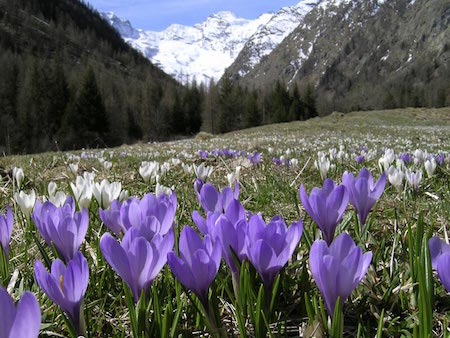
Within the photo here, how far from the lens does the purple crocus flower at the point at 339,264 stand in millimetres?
677

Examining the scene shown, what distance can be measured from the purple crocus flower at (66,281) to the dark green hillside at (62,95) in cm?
3784

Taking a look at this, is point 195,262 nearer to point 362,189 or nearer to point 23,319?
point 23,319

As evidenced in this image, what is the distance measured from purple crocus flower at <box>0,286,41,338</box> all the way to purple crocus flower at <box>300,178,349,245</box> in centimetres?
67

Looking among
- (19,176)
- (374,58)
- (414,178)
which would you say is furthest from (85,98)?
(374,58)

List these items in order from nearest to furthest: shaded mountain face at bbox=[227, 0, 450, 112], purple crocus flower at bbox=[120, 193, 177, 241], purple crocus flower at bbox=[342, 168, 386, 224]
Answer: purple crocus flower at bbox=[120, 193, 177, 241]
purple crocus flower at bbox=[342, 168, 386, 224]
shaded mountain face at bbox=[227, 0, 450, 112]

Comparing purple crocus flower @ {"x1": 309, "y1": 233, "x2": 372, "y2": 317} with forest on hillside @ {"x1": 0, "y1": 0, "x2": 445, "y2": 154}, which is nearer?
purple crocus flower @ {"x1": 309, "y1": 233, "x2": 372, "y2": 317}

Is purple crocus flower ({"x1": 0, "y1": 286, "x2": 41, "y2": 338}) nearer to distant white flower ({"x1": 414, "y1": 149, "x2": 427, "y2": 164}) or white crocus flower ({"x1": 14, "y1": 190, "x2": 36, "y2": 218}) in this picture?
white crocus flower ({"x1": 14, "y1": 190, "x2": 36, "y2": 218})

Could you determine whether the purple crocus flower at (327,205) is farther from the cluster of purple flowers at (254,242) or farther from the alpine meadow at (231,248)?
the cluster of purple flowers at (254,242)

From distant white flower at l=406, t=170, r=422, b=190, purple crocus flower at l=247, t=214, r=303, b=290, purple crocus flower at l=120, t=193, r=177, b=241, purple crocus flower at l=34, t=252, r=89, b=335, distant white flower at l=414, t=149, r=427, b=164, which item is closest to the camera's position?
purple crocus flower at l=34, t=252, r=89, b=335

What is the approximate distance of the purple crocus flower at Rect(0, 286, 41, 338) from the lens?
0.45 m

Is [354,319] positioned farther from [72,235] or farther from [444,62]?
[444,62]

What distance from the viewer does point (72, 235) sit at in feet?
3.10

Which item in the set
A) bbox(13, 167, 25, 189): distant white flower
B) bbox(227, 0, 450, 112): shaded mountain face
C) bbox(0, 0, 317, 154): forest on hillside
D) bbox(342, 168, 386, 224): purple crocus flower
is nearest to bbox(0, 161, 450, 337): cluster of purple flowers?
bbox(342, 168, 386, 224): purple crocus flower

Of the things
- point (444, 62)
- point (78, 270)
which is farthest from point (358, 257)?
point (444, 62)
